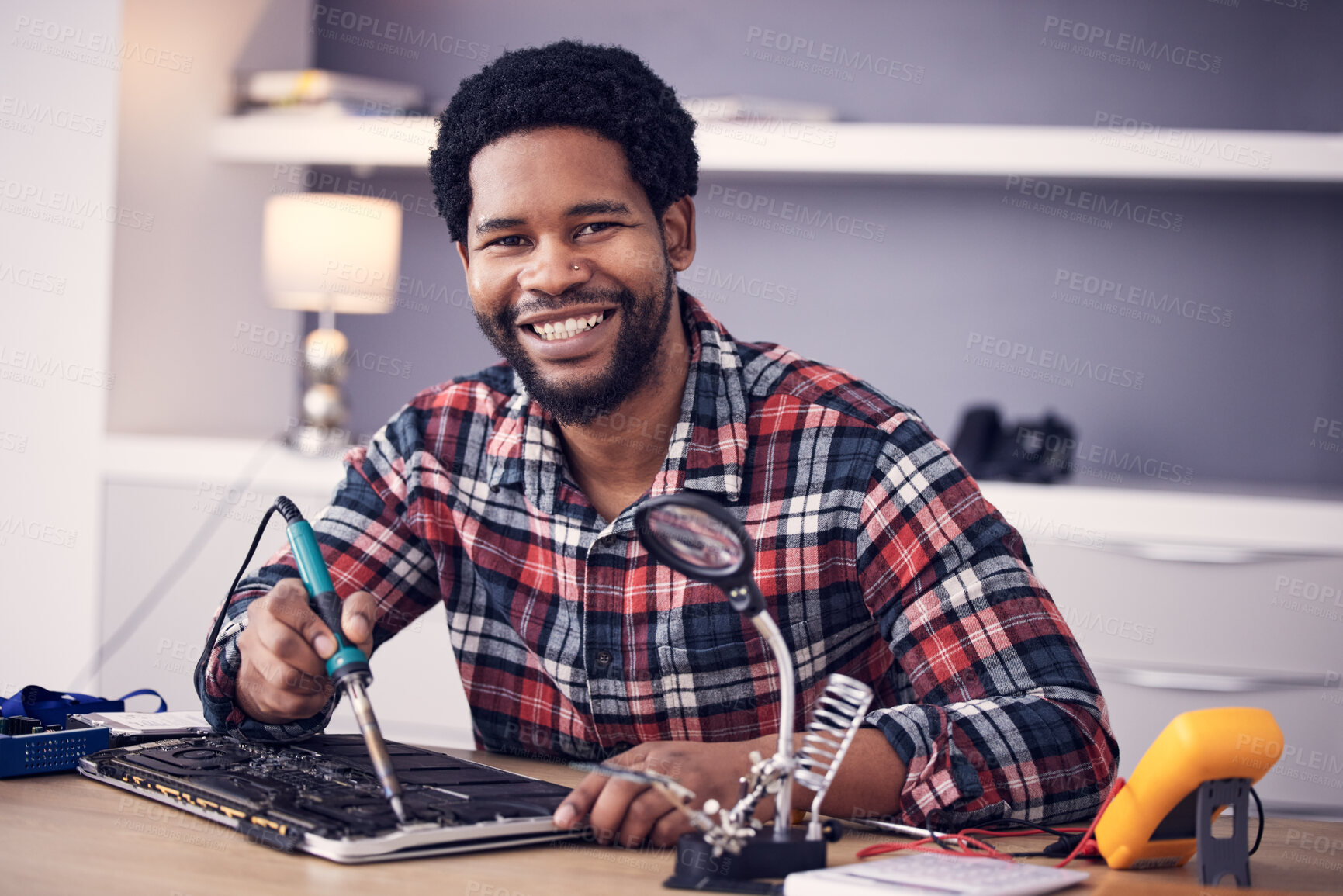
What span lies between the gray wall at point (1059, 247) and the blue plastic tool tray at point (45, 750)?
2.02 meters

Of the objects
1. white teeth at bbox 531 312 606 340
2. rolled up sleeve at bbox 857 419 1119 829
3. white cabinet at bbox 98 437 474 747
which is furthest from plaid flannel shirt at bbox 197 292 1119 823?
white cabinet at bbox 98 437 474 747

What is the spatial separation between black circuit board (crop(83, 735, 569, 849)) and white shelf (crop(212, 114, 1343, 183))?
144cm

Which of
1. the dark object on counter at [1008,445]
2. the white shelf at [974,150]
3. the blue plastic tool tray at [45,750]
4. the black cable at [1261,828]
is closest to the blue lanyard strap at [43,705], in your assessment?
the blue plastic tool tray at [45,750]

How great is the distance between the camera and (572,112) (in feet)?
4.21

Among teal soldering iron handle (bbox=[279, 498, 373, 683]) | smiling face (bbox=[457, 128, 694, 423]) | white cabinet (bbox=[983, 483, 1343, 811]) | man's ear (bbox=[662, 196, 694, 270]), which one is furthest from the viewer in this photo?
white cabinet (bbox=[983, 483, 1343, 811])

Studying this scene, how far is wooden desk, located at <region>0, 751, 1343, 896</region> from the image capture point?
2.44 feet

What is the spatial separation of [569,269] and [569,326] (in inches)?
2.7

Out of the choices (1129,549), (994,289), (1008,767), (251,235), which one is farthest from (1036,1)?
(1008,767)

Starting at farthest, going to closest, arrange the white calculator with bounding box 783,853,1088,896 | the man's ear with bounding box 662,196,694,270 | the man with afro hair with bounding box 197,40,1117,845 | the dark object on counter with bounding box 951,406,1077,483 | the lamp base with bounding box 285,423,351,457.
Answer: the lamp base with bounding box 285,423,351,457
the dark object on counter with bounding box 951,406,1077,483
the man's ear with bounding box 662,196,694,270
the man with afro hair with bounding box 197,40,1117,845
the white calculator with bounding box 783,853,1088,896

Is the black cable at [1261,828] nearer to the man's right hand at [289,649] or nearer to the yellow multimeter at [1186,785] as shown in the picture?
the yellow multimeter at [1186,785]

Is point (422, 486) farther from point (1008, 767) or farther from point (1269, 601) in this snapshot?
point (1269, 601)

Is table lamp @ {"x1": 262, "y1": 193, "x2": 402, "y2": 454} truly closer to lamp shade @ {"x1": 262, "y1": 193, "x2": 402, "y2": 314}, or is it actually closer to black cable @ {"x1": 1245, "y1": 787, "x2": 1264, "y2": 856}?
lamp shade @ {"x1": 262, "y1": 193, "x2": 402, "y2": 314}

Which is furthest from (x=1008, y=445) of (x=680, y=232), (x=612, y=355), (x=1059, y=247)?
(x=612, y=355)

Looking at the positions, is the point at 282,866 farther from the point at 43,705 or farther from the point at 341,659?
the point at 43,705
